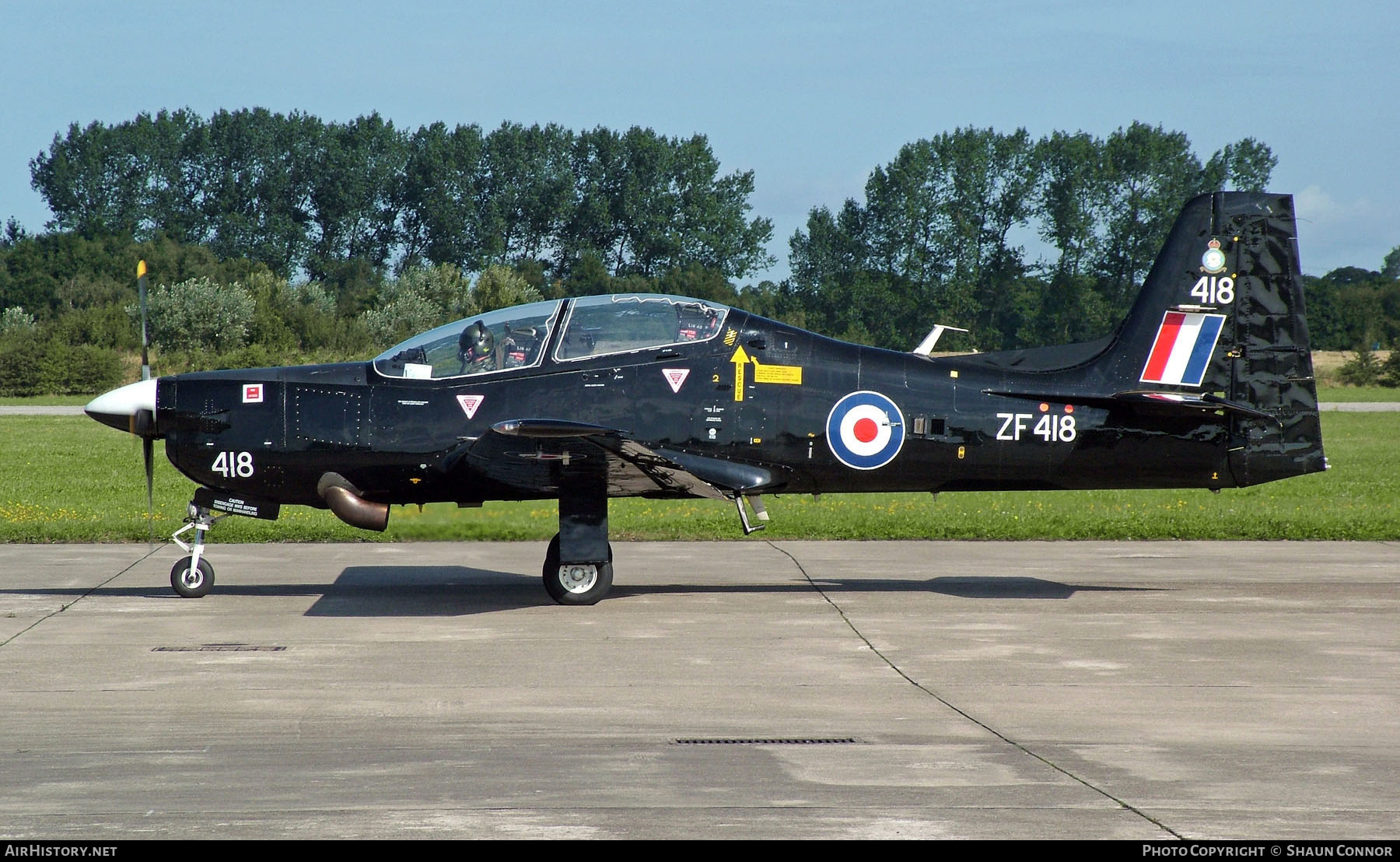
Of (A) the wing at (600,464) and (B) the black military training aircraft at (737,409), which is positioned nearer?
(A) the wing at (600,464)

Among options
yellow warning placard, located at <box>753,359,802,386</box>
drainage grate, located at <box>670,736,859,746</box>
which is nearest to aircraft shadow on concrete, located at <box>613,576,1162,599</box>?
yellow warning placard, located at <box>753,359,802,386</box>

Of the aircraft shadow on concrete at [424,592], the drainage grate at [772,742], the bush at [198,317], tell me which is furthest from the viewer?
the bush at [198,317]

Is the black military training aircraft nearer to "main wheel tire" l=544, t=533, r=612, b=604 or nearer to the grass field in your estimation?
"main wheel tire" l=544, t=533, r=612, b=604

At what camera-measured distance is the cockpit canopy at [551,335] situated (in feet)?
35.9

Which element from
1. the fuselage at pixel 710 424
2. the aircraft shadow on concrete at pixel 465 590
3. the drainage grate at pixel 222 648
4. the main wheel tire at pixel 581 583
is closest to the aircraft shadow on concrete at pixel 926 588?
the aircraft shadow on concrete at pixel 465 590

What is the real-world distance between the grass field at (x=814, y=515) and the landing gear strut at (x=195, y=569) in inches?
67.2

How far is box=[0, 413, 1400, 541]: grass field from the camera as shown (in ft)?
50.5

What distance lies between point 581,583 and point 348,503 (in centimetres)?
215

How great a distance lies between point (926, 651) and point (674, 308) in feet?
12.7

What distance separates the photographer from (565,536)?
10797 mm

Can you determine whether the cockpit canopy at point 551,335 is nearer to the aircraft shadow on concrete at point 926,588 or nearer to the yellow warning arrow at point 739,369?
the yellow warning arrow at point 739,369

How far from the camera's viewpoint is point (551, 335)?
10961mm
